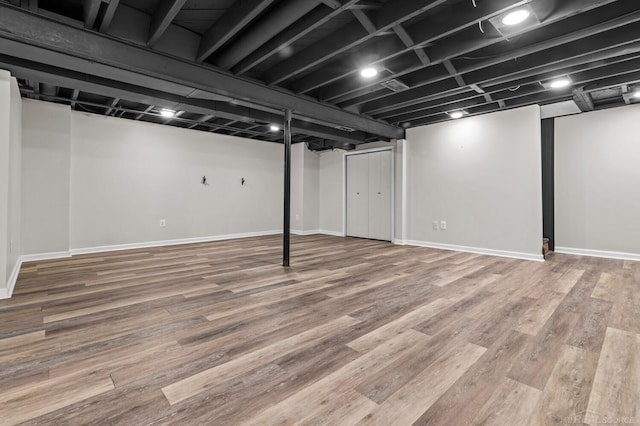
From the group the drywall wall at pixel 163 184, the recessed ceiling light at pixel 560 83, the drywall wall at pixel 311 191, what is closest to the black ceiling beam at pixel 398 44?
the recessed ceiling light at pixel 560 83

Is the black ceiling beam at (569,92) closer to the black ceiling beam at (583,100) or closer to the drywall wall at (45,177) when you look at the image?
the black ceiling beam at (583,100)

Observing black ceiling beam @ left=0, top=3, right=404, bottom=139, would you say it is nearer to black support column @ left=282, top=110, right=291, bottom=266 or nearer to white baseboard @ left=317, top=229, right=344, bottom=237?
black support column @ left=282, top=110, right=291, bottom=266

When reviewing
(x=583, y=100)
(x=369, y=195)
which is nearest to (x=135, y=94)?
(x=369, y=195)

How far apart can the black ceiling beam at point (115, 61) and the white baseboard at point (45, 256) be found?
310cm

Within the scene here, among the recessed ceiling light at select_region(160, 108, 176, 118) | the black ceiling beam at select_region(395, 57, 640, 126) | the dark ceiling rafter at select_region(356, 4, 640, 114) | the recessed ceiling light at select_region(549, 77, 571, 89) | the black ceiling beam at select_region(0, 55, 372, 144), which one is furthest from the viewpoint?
the recessed ceiling light at select_region(160, 108, 176, 118)

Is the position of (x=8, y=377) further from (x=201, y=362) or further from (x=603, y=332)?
(x=603, y=332)

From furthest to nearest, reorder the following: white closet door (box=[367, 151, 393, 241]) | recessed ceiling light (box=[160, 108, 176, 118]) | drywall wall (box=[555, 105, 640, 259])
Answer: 1. white closet door (box=[367, 151, 393, 241])
2. recessed ceiling light (box=[160, 108, 176, 118])
3. drywall wall (box=[555, 105, 640, 259])

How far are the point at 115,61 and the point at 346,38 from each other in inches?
85.8

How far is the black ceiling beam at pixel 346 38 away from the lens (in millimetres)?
2386

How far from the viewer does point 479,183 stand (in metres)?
5.34

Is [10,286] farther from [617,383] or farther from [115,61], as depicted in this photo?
[617,383]

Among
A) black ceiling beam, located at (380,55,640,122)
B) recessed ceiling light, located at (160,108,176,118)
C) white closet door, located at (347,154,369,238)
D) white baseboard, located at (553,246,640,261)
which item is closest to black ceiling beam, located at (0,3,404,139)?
recessed ceiling light, located at (160,108,176,118)

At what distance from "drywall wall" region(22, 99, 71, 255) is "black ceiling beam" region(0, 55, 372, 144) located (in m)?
1.60

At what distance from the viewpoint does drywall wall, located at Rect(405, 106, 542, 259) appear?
4.80m
